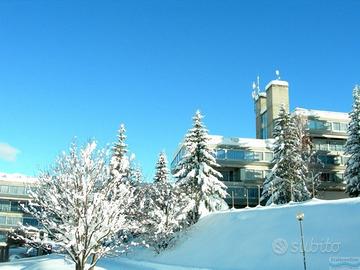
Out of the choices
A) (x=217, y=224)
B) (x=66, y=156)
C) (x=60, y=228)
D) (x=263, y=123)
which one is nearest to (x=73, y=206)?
(x=60, y=228)

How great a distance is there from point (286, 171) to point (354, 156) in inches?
252

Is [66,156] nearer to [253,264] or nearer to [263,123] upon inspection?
[253,264]

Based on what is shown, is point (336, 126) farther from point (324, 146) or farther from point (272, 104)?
point (272, 104)

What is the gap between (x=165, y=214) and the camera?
130 feet

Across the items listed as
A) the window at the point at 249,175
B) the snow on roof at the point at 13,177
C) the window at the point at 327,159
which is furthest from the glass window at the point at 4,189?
the window at the point at 327,159

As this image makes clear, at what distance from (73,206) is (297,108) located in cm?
5190

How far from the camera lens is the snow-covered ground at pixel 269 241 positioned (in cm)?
2272

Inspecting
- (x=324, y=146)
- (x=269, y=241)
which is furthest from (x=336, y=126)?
(x=269, y=241)

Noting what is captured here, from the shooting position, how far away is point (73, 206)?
16219 mm

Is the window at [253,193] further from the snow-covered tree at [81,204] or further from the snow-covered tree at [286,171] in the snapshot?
the snow-covered tree at [81,204]

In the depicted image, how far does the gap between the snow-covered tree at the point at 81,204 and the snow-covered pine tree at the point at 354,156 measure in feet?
95.8

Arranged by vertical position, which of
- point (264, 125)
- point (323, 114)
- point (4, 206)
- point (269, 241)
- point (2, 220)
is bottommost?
point (269, 241)

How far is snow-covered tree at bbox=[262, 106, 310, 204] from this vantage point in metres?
45.1

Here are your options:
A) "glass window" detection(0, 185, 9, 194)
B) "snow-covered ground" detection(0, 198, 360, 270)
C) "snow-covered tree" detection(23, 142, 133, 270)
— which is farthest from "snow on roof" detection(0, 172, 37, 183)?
"snow-covered tree" detection(23, 142, 133, 270)
